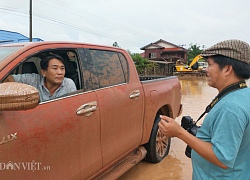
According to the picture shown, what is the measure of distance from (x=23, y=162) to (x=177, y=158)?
3266 mm

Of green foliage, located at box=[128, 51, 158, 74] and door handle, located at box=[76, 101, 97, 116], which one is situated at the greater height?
green foliage, located at box=[128, 51, 158, 74]

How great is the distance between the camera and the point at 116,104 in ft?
8.51

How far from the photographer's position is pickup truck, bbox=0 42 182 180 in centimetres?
151

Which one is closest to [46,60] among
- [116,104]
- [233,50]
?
[116,104]

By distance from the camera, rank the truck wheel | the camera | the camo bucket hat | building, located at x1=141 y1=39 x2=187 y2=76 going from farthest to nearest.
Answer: building, located at x1=141 y1=39 x2=187 y2=76
the truck wheel
the camera
the camo bucket hat

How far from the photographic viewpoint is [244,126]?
1262 mm

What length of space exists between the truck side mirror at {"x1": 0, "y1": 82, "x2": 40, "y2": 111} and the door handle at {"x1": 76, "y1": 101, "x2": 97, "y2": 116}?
0.72 m

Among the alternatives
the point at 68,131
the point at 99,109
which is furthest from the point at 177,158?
the point at 68,131

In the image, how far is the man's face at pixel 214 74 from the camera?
4.69 ft

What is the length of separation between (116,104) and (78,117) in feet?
2.20

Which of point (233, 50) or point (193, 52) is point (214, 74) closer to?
point (233, 50)

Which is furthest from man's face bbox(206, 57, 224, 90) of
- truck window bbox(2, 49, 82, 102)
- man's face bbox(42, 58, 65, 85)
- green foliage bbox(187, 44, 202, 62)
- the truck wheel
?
green foliage bbox(187, 44, 202, 62)

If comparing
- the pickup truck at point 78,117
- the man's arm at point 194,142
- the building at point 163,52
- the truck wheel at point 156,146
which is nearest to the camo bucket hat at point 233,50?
the man's arm at point 194,142

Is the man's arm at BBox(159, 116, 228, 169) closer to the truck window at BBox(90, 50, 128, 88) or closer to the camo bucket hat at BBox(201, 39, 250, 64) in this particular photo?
the camo bucket hat at BBox(201, 39, 250, 64)
